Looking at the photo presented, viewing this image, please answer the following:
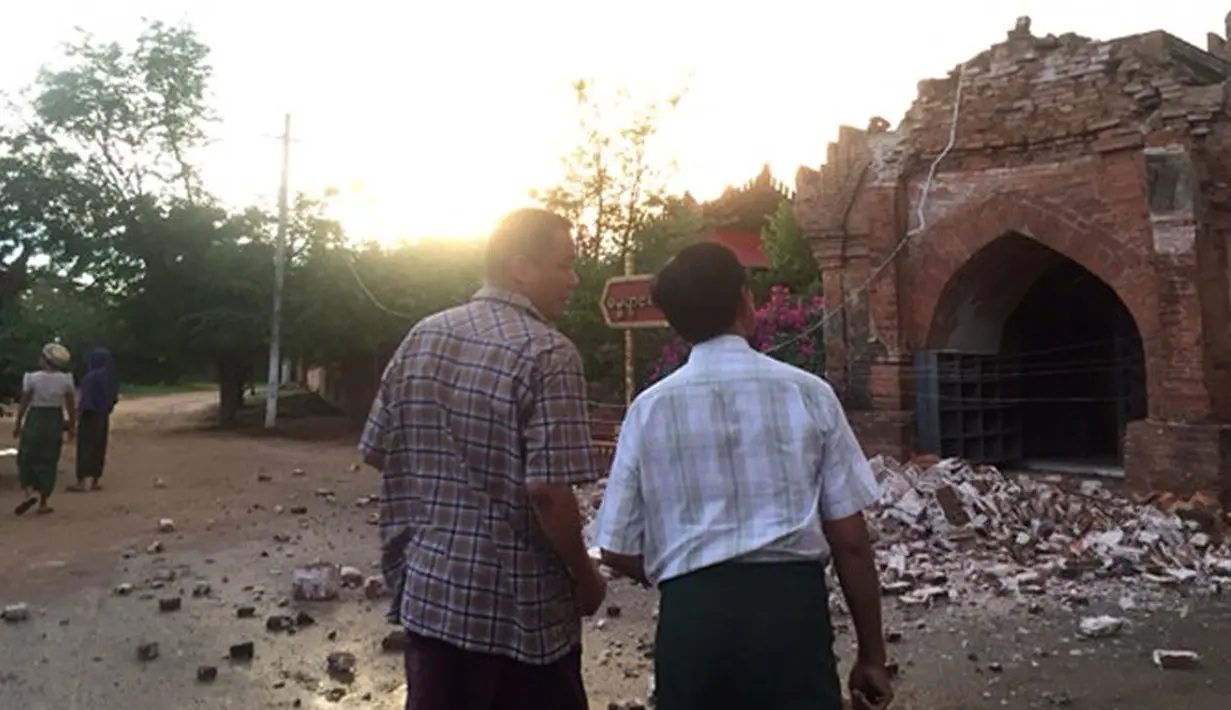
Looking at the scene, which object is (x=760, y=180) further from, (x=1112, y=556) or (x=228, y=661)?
(x=228, y=661)

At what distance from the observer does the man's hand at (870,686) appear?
231 cm

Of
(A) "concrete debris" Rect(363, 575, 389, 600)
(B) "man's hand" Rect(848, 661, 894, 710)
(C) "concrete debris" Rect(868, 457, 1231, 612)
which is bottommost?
(A) "concrete debris" Rect(363, 575, 389, 600)

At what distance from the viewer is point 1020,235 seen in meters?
10.7

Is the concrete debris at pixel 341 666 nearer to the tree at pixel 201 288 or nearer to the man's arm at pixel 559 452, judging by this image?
the man's arm at pixel 559 452

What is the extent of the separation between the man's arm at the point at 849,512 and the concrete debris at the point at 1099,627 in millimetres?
4151

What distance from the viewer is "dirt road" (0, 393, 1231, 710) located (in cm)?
482

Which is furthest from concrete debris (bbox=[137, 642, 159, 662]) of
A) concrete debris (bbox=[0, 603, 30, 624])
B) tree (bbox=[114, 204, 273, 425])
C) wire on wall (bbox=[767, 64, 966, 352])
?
tree (bbox=[114, 204, 273, 425])

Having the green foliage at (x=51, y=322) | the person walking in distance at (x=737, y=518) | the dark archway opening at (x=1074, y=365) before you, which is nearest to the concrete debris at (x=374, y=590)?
the person walking in distance at (x=737, y=518)

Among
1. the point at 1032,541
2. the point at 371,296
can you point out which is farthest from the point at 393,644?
the point at 371,296

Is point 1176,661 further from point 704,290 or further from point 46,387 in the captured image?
point 46,387

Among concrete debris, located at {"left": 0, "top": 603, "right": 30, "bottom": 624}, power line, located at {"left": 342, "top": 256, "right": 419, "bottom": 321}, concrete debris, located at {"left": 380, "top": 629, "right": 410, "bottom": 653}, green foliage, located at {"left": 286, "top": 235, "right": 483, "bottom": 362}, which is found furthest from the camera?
green foliage, located at {"left": 286, "top": 235, "right": 483, "bottom": 362}

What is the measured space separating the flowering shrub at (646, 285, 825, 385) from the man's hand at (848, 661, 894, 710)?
10026 mm

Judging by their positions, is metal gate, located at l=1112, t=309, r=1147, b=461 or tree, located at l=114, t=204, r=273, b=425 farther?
tree, located at l=114, t=204, r=273, b=425

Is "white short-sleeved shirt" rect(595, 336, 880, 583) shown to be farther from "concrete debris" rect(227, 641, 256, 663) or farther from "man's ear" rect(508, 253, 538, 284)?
"concrete debris" rect(227, 641, 256, 663)
